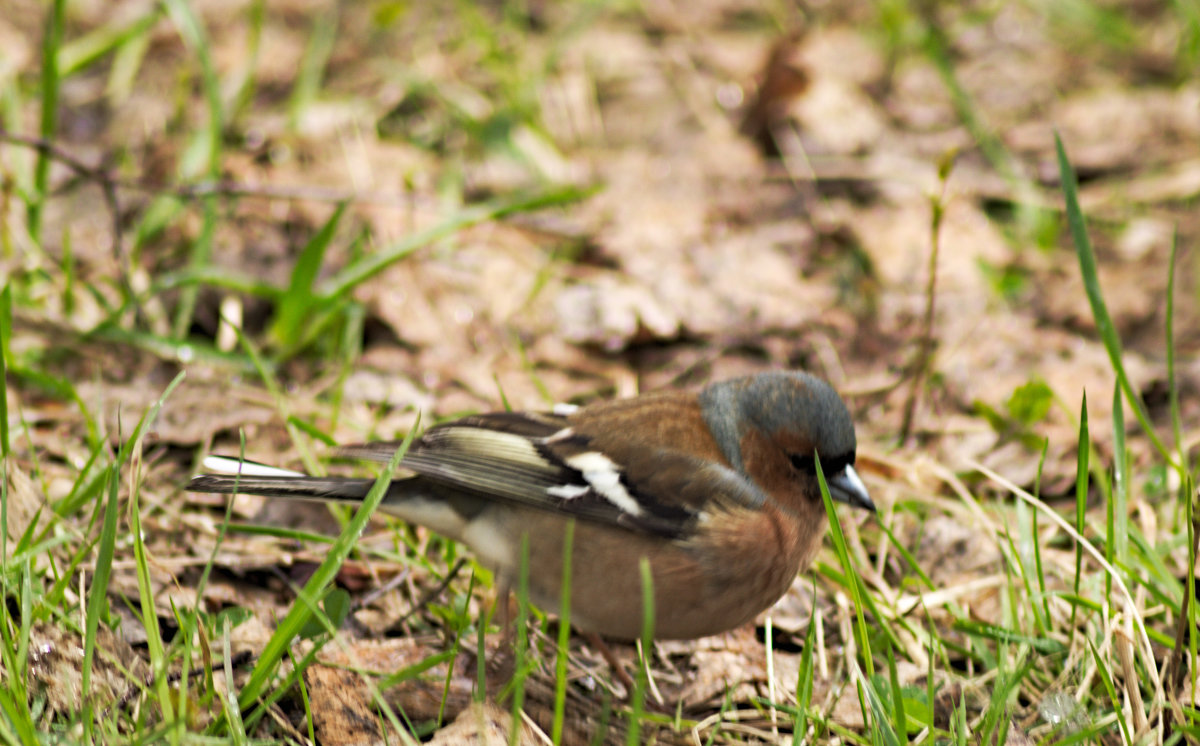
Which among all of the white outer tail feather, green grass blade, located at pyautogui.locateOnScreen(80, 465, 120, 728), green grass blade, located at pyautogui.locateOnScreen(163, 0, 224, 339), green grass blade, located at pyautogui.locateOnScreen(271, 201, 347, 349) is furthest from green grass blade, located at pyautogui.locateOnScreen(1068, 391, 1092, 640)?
green grass blade, located at pyautogui.locateOnScreen(163, 0, 224, 339)

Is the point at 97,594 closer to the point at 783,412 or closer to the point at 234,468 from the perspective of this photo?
the point at 234,468

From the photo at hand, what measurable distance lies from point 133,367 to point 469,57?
10.1 feet

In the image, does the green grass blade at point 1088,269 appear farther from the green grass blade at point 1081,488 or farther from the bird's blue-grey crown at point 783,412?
the bird's blue-grey crown at point 783,412

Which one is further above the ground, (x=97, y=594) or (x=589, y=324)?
(x=589, y=324)

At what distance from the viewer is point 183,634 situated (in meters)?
2.67

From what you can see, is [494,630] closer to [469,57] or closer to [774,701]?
[774,701]

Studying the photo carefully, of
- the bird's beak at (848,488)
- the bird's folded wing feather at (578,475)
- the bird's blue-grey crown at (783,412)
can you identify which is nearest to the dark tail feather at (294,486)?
the bird's folded wing feather at (578,475)

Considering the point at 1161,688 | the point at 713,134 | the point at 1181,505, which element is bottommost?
the point at 1161,688

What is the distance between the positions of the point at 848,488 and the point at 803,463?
14 centimetres

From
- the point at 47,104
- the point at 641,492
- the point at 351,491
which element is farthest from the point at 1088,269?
the point at 47,104

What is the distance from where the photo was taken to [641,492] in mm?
3047

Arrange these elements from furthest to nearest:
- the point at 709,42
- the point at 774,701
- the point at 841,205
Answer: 1. the point at 709,42
2. the point at 841,205
3. the point at 774,701

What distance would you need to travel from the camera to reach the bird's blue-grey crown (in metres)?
3.08

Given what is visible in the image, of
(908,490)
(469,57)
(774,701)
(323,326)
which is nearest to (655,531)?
(774,701)
